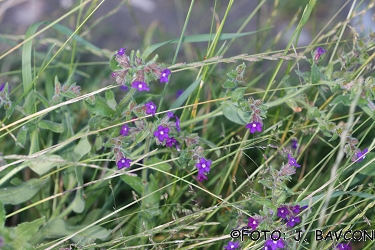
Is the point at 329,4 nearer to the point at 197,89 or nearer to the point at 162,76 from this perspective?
the point at 197,89

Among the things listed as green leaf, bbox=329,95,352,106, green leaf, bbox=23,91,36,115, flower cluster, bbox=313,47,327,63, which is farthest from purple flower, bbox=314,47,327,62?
green leaf, bbox=23,91,36,115

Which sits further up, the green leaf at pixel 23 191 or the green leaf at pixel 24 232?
the green leaf at pixel 24 232

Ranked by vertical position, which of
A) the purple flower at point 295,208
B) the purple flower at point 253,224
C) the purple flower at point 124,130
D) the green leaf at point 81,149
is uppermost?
the purple flower at point 124,130

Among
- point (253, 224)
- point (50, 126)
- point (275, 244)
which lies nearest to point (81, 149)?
point (50, 126)

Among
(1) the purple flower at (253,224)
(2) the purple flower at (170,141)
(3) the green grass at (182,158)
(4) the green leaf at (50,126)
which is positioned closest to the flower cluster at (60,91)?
(3) the green grass at (182,158)

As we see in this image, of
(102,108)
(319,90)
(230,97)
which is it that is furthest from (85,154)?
(319,90)

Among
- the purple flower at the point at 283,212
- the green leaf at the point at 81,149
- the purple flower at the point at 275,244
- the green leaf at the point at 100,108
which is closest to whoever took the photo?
the purple flower at the point at 275,244

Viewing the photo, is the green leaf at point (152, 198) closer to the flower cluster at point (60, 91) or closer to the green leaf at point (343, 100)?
the flower cluster at point (60, 91)

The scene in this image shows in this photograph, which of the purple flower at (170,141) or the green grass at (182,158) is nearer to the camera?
the green grass at (182,158)
